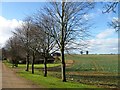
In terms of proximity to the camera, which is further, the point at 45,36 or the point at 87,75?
the point at 87,75

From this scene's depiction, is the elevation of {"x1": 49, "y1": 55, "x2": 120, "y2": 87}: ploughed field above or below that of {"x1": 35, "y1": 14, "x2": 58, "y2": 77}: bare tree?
below

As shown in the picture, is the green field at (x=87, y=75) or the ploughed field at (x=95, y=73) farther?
the ploughed field at (x=95, y=73)

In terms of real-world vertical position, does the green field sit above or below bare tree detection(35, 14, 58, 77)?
below

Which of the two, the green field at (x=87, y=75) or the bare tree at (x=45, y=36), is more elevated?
the bare tree at (x=45, y=36)

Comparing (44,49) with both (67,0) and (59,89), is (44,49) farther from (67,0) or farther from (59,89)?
(59,89)

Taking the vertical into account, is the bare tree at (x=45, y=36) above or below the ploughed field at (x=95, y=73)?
above

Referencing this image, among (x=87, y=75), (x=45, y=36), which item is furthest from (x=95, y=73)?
(x=45, y=36)

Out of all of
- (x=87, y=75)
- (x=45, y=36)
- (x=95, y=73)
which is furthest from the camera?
(x=95, y=73)

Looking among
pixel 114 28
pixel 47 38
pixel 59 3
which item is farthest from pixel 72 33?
pixel 114 28

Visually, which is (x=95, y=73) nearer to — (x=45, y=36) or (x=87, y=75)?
(x=87, y=75)

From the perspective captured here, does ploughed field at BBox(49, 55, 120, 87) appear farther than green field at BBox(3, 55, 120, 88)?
Yes

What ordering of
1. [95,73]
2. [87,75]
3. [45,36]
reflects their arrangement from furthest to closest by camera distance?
[95,73], [87,75], [45,36]

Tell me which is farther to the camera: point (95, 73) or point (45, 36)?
point (95, 73)

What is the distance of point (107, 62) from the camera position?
67.2 metres
